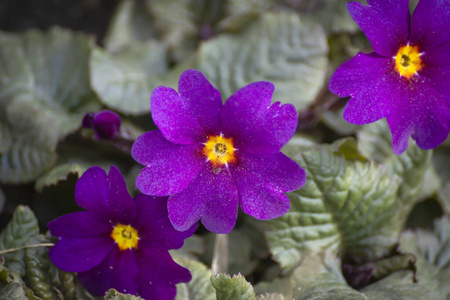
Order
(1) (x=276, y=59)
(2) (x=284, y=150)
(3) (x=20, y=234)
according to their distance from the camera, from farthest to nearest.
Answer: (1) (x=276, y=59) → (2) (x=284, y=150) → (3) (x=20, y=234)

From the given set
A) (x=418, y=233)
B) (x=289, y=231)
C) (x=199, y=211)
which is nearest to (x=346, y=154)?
(x=289, y=231)

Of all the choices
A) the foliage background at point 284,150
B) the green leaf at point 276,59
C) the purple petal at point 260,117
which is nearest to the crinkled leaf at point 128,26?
the foliage background at point 284,150

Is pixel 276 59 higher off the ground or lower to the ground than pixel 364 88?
higher

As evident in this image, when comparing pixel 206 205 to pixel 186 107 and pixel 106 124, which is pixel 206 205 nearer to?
pixel 186 107

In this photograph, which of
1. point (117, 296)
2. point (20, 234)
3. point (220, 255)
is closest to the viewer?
point (117, 296)

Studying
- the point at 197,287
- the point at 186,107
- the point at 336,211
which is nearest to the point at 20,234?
the point at 197,287

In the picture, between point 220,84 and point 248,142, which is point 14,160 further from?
point 248,142
